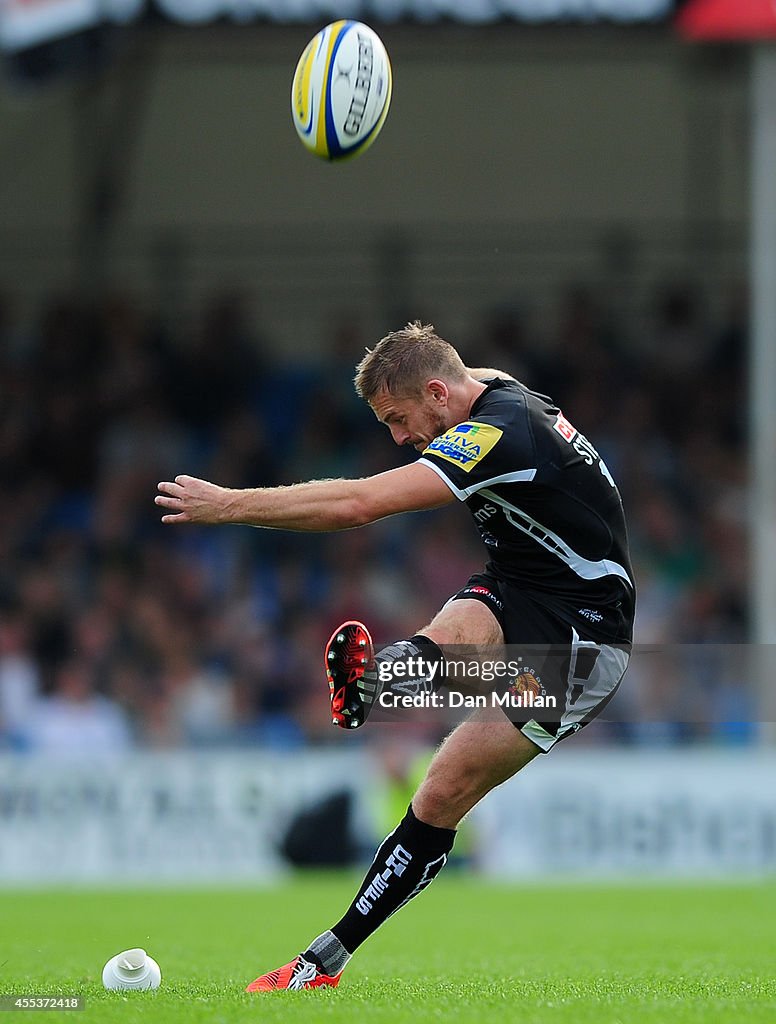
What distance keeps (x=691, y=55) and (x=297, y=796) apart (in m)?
9.44

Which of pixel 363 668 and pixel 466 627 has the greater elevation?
pixel 466 627

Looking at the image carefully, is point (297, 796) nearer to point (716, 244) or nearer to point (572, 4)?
point (572, 4)

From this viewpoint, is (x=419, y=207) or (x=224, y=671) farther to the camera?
(x=419, y=207)

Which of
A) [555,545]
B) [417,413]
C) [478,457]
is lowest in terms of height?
[555,545]

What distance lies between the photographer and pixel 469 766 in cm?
631

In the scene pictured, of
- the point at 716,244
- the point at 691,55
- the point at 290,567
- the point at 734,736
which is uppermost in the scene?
the point at 691,55

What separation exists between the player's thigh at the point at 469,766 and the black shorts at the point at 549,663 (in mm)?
61

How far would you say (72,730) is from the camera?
14766 mm

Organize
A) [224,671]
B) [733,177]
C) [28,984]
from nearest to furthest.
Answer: [28,984]
[224,671]
[733,177]

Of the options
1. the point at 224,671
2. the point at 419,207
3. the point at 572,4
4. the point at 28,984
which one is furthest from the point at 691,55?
the point at 28,984

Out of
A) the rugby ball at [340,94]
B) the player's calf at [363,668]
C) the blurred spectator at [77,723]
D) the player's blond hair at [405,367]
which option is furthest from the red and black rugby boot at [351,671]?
the blurred spectator at [77,723]

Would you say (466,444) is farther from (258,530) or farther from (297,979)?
(258,530)

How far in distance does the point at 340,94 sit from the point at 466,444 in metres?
2.21

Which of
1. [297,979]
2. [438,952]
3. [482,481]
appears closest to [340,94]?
[482,481]
